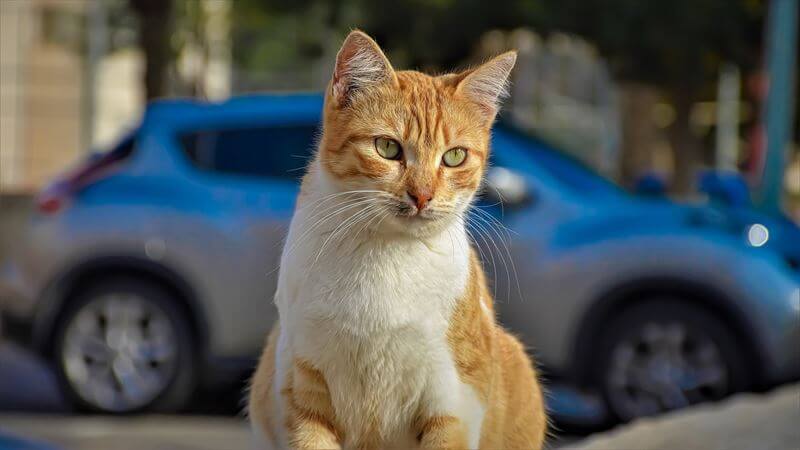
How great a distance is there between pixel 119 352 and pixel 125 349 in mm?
41

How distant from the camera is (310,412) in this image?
319cm

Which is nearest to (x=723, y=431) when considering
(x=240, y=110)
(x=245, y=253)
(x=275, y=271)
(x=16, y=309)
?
(x=275, y=271)

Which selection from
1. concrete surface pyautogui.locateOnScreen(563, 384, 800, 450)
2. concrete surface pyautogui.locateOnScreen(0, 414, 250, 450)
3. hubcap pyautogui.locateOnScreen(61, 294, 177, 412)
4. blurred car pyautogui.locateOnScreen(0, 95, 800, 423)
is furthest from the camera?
hubcap pyautogui.locateOnScreen(61, 294, 177, 412)

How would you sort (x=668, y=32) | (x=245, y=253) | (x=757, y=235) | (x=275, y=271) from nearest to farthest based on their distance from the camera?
1. (x=275, y=271)
2. (x=757, y=235)
3. (x=245, y=253)
4. (x=668, y=32)

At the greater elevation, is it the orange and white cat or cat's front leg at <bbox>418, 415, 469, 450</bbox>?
the orange and white cat

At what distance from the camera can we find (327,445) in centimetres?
317

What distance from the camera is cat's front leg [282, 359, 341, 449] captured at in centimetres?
316

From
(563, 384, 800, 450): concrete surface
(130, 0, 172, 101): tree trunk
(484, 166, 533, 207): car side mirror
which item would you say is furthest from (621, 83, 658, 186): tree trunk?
(563, 384, 800, 450): concrete surface

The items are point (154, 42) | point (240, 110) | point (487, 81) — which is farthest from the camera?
point (154, 42)

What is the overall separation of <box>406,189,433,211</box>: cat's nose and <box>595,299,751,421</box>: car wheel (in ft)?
15.2

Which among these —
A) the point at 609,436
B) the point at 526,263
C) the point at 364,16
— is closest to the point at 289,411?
the point at 609,436

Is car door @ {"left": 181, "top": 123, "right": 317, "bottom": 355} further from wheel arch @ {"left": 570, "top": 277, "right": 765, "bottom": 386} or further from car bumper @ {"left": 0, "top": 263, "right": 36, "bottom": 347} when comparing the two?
wheel arch @ {"left": 570, "top": 277, "right": 765, "bottom": 386}

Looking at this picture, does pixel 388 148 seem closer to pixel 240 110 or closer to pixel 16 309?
pixel 240 110

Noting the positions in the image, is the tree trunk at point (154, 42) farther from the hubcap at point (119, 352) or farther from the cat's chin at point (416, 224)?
the cat's chin at point (416, 224)
